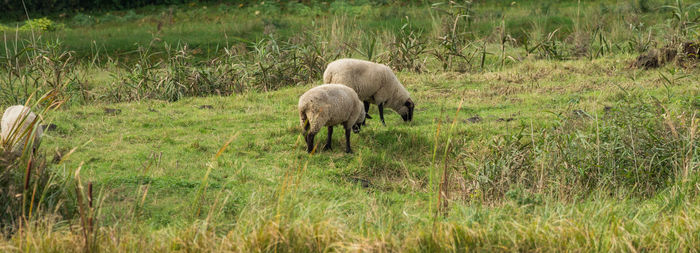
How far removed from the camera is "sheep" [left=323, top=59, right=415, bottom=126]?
875cm

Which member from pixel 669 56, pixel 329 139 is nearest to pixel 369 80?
pixel 329 139

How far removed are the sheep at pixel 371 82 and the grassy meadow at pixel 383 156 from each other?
293 mm

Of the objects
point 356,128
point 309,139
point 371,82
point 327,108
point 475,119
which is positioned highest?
point 327,108

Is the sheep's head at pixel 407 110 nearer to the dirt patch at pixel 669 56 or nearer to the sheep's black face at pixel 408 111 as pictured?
the sheep's black face at pixel 408 111

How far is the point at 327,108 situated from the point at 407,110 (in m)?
2.29

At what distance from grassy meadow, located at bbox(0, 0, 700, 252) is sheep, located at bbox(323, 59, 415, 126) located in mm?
293

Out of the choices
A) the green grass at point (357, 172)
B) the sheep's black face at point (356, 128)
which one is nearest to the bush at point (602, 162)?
the green grass at point (357, 172)

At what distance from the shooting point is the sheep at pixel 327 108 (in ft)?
23.6

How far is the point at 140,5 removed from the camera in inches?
960

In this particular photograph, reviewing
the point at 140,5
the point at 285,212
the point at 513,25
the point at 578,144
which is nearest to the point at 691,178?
the point at 578,144

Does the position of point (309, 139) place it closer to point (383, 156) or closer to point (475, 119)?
point (383, 156)

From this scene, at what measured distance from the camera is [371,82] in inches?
353

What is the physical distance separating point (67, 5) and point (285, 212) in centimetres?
2180

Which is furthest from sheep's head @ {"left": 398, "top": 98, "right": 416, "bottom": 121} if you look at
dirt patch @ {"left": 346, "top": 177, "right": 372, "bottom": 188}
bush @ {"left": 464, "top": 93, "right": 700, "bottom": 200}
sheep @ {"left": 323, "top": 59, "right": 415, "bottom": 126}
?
bush @ {"left": 464, "top": 93, "right": 700, "bottom": 200}
